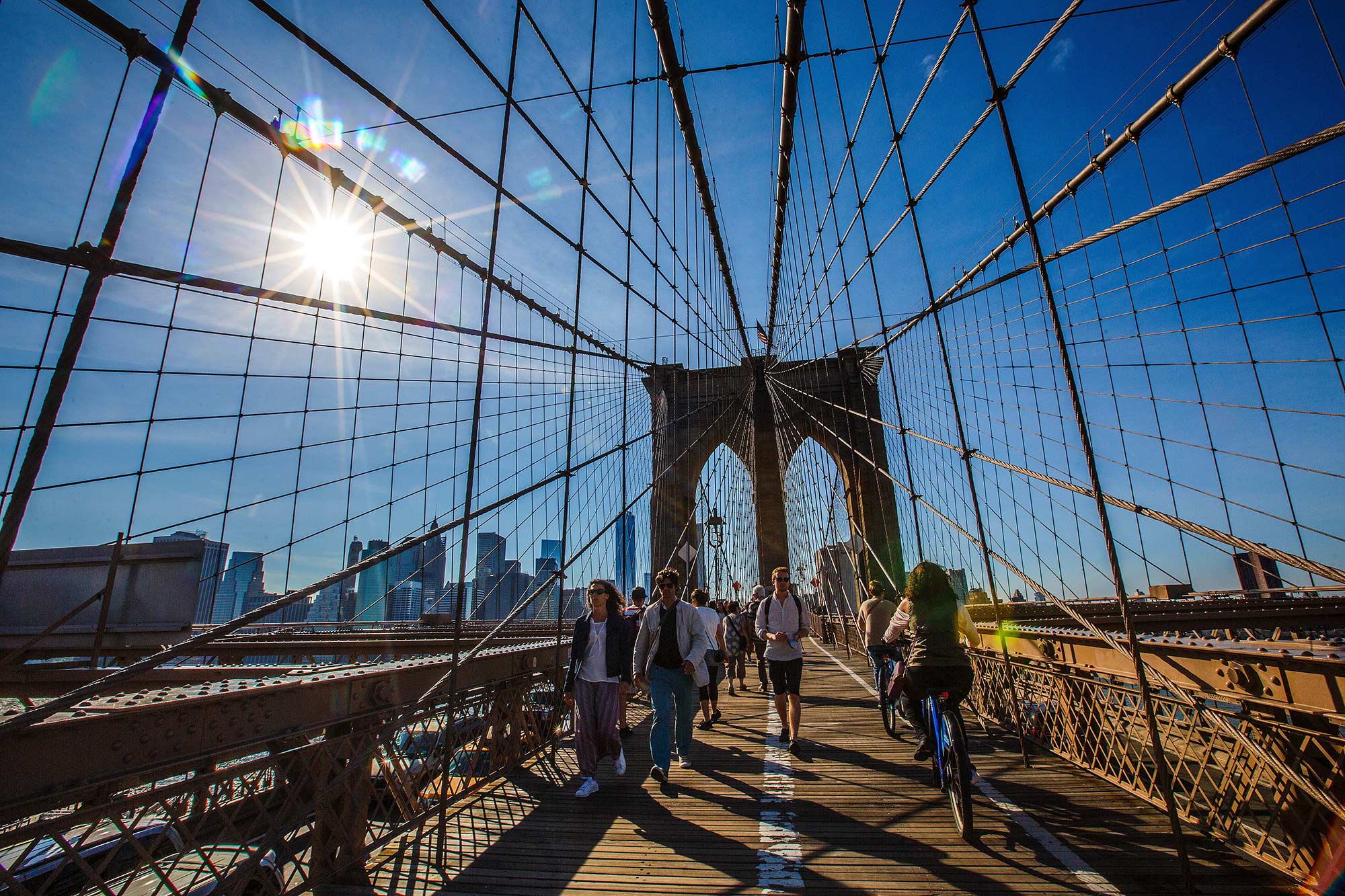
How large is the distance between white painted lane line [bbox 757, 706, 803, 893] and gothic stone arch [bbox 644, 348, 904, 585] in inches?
487

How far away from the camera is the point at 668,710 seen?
3.47 m

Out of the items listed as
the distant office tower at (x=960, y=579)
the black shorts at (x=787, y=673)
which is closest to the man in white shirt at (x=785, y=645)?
the black shorts at (x=787, y=673)

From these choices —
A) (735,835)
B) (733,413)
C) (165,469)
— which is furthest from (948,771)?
(733,413)

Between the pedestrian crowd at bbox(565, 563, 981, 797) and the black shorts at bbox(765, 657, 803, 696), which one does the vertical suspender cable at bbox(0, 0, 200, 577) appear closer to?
the pedestrian crowd at bbox(565, 563, 981, 797)

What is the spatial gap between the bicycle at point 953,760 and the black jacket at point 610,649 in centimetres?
171

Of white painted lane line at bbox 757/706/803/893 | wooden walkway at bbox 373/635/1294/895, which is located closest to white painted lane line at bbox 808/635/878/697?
white painted lane line at bbox 757/706/803/893

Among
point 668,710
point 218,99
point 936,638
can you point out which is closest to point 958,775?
point 936,638

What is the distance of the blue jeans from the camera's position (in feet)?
11.2

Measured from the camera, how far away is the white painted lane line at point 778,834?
2.22 metres

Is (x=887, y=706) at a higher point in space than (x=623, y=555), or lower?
lower

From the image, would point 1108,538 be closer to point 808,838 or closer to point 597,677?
point 808,838

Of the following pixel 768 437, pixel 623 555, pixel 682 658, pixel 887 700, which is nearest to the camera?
pixel 682 658

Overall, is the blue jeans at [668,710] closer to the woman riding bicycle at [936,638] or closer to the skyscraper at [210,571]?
the woman riding bicycle at [936,638]

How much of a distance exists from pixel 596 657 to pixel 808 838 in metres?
1.48
